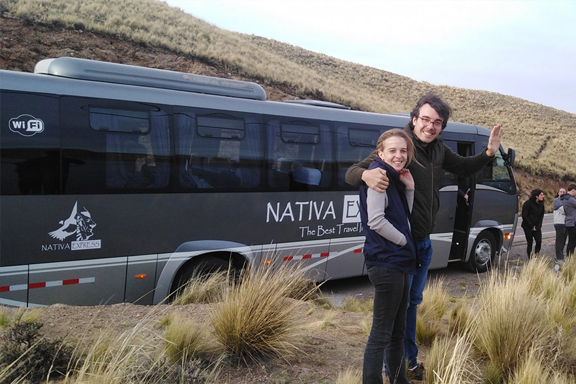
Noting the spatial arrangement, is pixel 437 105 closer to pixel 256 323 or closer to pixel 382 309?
pixel 382 309

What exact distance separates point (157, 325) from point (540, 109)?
248ft

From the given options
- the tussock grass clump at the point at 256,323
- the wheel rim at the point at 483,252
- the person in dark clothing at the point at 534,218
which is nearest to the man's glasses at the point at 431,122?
the tussock grass clump at the point at 256,323

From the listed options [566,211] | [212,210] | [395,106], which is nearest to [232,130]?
[212,210]

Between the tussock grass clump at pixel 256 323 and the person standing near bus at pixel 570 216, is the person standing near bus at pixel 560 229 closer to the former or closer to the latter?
the person standing near bus at pixel 570 216

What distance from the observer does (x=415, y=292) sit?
12.7 feet

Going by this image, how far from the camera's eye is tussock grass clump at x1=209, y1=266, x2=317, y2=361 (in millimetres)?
3984

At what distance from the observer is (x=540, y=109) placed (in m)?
68.8

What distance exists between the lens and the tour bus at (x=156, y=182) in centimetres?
553

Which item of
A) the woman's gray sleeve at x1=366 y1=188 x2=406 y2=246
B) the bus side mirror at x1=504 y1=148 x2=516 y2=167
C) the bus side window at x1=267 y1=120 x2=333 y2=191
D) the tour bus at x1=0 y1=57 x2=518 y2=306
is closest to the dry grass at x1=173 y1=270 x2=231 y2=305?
the tour bus at x1=0 y1=57 x2=518 y2=306

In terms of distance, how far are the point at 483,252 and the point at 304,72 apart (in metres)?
33.3

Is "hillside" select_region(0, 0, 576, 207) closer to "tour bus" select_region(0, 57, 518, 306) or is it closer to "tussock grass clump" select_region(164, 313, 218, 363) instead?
"tour bus" select_region(0, 57, 518, 306)

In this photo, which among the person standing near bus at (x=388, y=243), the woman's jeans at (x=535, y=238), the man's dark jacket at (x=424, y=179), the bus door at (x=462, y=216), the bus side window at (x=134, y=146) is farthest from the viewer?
the woman's jeans at (x=535, y=238)

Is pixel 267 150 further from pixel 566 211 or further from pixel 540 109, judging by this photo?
pixel 540 109

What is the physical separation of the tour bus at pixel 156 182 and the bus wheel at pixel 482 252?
3390mm
